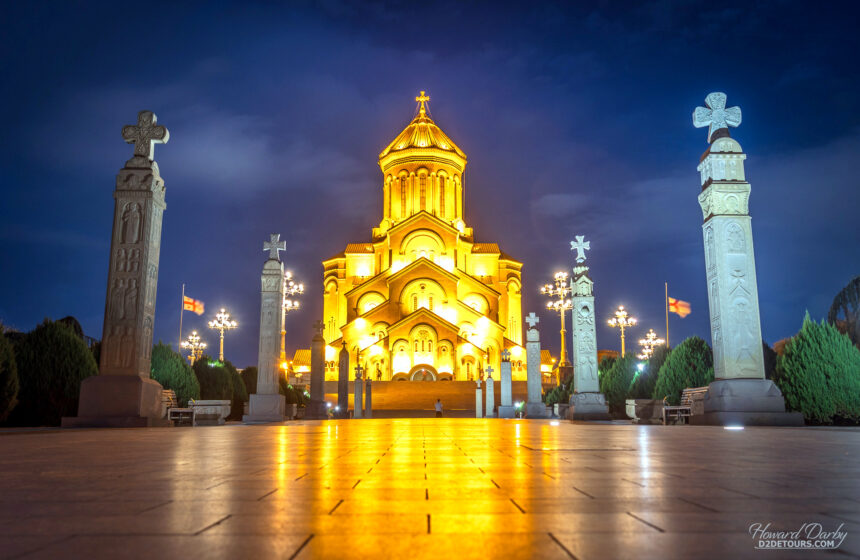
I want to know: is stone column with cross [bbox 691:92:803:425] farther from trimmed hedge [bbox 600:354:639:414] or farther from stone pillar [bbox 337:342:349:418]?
stone pillar [bbox 337:342:349:418]

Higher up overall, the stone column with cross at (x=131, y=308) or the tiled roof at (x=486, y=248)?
the tiled roof at (x=486, y=248)

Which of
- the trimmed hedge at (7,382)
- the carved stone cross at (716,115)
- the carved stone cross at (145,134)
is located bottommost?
the trimmed hedge at (7,382)

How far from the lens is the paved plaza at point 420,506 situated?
6.99ft

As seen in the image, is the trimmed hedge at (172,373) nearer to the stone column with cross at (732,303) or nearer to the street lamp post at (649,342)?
the stone column with cross at (732,303)

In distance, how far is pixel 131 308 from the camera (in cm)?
1287

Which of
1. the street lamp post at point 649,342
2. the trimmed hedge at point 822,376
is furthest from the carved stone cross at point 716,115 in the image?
the street lamp post at point 649,342

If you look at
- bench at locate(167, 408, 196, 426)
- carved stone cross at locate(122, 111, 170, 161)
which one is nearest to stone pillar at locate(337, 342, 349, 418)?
bench at locate(167, 408, 196, 426)

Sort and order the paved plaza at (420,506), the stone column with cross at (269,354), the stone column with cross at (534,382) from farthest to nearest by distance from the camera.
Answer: the stone column with cross at (534,382)
the stone column with cross at (269,354)
the paved plaza at (420,506)

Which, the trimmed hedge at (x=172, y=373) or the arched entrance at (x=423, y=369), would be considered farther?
the arched entrance at (x=423, y=369)

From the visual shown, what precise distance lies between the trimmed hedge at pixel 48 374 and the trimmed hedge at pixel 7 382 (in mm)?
1074

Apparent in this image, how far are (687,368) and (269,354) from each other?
1323cm

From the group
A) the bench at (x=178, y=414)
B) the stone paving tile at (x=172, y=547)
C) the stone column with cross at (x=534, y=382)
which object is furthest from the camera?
the stone column with cross at (x=534, y=382)

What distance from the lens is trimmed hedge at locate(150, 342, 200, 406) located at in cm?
2052

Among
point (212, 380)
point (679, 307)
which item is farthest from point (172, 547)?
point (679, 307)
